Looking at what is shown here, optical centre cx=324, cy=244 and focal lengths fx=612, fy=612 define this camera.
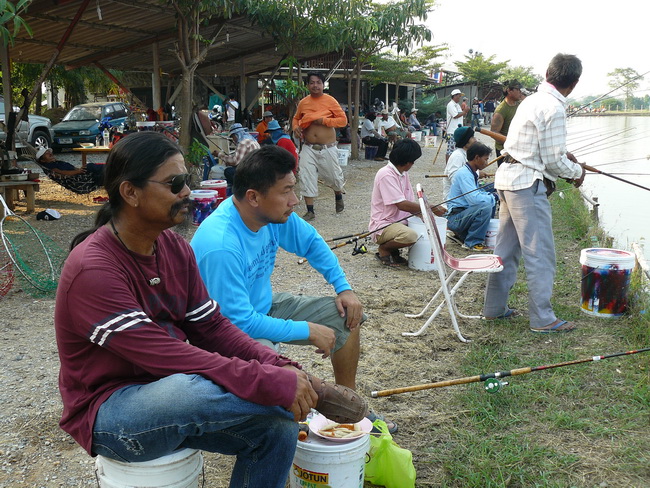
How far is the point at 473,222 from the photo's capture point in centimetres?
709

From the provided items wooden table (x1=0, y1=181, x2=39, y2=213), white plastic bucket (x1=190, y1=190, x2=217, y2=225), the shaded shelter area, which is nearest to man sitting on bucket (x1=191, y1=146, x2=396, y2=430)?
white plastic bucket (x1=190, y1=190, x2=217, y2=225)

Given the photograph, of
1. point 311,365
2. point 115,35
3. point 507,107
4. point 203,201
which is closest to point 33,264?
point 203,201

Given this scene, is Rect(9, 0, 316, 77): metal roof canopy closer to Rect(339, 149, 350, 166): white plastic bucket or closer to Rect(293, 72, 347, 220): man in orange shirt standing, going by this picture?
Rect(293, 72, 347, 220): man in orange shirt standing

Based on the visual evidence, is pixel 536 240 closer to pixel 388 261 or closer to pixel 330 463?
pixel 388 261

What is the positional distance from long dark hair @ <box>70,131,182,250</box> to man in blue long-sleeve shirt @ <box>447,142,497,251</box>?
16.7 feet

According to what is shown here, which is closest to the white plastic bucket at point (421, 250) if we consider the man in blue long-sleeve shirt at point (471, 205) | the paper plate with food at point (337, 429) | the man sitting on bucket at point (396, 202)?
the man sitting on bucket at point (396, 202)

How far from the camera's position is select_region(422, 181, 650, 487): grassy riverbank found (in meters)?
2.80

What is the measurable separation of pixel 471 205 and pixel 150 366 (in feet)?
18.8

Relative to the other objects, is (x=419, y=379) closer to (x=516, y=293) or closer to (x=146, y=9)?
(x=516, y=293)

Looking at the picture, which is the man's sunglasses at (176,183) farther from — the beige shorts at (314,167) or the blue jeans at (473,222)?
the beige shorts at (314,167)

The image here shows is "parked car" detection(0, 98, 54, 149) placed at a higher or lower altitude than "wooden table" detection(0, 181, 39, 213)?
higher

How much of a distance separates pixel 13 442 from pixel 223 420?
173cm

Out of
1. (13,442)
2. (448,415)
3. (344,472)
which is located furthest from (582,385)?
(13,442)

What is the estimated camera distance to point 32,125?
16.9 meters
